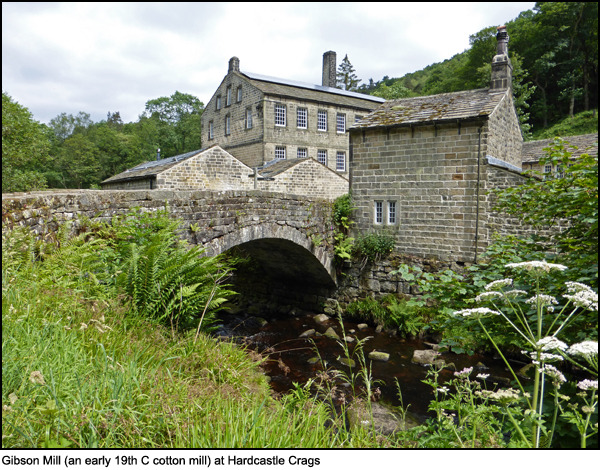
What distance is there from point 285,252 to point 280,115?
2009 centimetres

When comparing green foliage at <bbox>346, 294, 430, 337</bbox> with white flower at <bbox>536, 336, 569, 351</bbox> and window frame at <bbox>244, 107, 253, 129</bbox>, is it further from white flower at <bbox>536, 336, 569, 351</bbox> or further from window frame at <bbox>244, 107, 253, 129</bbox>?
window frame at <bbox>244, 107, 253, 129</bbox>

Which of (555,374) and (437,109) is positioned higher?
(437,109)

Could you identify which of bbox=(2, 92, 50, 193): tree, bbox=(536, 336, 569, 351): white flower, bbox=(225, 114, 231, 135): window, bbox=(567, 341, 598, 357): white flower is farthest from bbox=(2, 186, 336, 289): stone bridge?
bbox=(225, 114, 231, 135): window

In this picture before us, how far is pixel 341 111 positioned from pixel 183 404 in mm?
32663

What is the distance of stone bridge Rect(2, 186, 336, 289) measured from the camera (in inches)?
201

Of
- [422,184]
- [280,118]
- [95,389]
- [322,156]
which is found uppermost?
[280,118]

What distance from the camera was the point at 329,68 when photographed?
123 feet

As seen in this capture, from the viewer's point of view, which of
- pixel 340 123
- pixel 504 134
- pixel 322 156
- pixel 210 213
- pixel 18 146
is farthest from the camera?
pixel 340 123

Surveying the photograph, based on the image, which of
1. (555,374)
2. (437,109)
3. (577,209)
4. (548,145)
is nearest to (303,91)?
(548,145)

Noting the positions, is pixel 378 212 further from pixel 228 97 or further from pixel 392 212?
pixel 228 97

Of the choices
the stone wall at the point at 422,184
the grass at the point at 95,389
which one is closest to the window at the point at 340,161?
the stone wall at the point at 422,184

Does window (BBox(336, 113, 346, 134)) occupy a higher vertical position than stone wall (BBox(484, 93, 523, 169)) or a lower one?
higher

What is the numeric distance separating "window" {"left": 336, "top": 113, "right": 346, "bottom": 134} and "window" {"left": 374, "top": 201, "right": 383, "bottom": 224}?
21.8 m

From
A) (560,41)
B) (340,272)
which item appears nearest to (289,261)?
(340,272)
